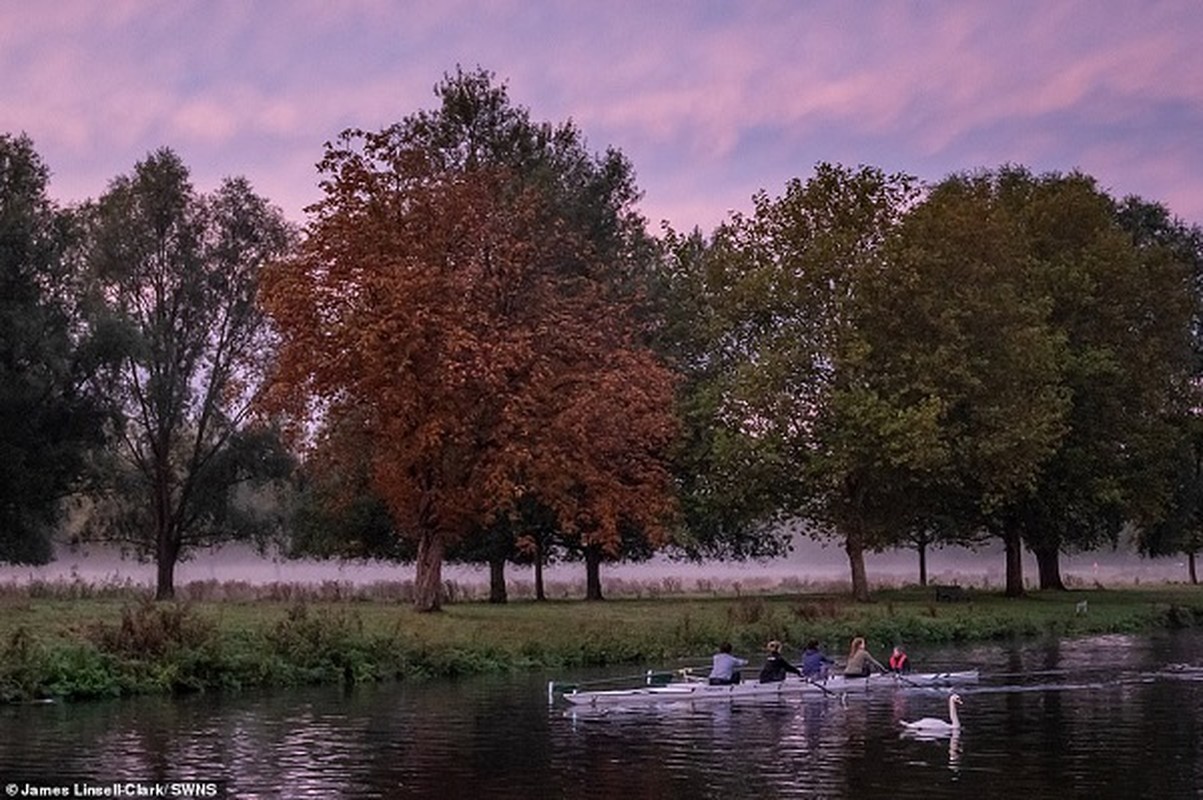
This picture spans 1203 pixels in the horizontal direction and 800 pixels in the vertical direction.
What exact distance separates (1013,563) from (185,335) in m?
43.6

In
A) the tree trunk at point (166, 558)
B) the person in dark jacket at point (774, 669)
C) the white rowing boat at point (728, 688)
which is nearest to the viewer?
the white rowing boat at point (728, 688)

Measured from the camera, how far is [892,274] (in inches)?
2864

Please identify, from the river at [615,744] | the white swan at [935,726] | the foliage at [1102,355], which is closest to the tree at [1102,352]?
the foliage at [1102,355]

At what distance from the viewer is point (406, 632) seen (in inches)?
2051

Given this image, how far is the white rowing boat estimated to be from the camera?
40562mm

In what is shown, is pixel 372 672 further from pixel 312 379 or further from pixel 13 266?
pixel 13 266

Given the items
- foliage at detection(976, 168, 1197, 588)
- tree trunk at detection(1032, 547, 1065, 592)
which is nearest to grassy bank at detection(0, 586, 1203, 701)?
foliage at detection(976, 168, 1197, 588)

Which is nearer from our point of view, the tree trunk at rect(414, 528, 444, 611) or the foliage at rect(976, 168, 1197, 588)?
the tree trunk at rect(414, 528, 444, 611)

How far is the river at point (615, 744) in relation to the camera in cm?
2780

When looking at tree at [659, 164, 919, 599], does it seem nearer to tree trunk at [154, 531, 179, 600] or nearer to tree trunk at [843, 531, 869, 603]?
tree trunk at [843, 531, 869, 603]

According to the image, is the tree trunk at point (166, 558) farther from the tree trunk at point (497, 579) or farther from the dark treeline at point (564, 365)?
the tree trunk at point (497, 579)

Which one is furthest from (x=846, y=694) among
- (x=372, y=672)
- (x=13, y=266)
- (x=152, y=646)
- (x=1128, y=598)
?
(x=1128, y=598)

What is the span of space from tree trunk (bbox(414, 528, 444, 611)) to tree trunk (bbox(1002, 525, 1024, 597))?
35661 millimetres

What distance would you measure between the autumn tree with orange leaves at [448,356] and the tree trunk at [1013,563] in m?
27.7
